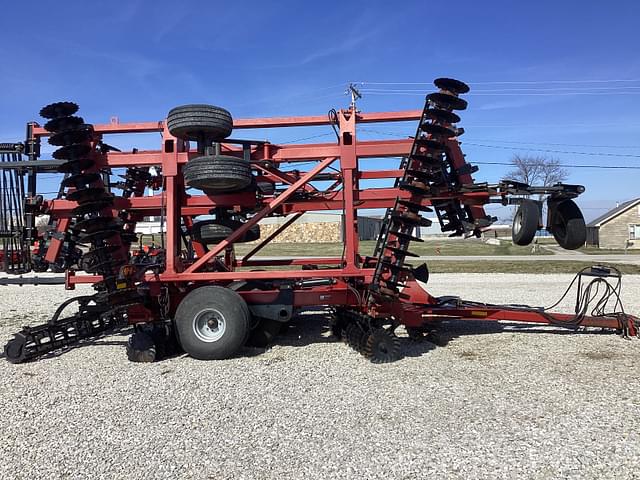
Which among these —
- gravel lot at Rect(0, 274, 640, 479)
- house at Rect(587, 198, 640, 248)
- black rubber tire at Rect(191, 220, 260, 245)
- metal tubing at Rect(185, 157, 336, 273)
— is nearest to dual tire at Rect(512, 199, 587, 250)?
gravel lot at Rect(0, 274, 640, 479)

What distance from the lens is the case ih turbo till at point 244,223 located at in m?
6.42

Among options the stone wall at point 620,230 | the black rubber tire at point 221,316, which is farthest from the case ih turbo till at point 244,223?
the stone wall at point 620,230

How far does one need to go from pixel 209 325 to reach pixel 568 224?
4.80 m

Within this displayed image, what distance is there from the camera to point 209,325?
6512 mm

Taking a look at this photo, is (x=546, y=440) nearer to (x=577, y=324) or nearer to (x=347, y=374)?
(x=347, y=374)

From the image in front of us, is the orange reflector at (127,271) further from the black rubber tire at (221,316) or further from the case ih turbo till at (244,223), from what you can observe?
the black rubber tire at (221,316)

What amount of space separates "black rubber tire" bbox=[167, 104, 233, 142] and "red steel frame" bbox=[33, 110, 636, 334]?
392mm

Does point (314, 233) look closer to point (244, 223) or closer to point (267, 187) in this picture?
point (267, 187)

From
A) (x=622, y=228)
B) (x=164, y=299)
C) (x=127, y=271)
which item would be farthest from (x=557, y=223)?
(x=622, y=228)

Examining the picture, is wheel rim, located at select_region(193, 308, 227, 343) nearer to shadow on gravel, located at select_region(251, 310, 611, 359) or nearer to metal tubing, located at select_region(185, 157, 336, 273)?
shadow on gravel, located at select_region(251, 310, 611, 359)

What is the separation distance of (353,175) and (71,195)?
363cm

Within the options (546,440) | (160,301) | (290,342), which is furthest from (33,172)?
(546,440)

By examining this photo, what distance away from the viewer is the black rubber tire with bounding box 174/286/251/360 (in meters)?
6.35

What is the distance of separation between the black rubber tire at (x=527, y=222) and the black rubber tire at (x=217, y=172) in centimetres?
339
